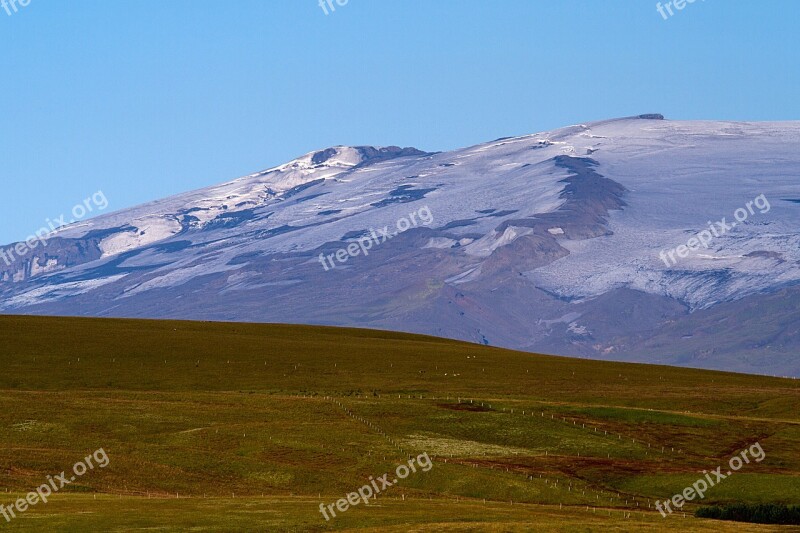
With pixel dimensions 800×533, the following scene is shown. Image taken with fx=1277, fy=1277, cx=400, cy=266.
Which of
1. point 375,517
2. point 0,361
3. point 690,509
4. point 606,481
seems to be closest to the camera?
point 375,517

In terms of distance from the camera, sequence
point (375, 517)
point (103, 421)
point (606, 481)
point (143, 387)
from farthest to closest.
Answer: point (143, 387), point (103, 421), point (606, 481), point (375, 517)

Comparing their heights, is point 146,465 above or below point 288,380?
above

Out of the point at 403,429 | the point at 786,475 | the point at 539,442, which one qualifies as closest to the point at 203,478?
the point at 403,429

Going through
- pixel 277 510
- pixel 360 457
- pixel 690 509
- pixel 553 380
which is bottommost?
pixel 553 380

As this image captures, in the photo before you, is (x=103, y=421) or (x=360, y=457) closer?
(x=360, y=457)

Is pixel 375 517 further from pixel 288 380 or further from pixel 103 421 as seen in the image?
pixel 288 380

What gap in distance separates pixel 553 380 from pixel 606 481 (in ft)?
181

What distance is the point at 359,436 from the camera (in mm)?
105312

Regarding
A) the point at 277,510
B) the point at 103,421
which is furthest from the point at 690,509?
the point at 103,421

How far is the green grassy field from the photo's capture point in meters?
76.8

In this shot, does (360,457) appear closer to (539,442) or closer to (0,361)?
(539,442)

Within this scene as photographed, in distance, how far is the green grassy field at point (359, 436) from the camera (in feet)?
252

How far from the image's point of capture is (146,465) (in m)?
92.2

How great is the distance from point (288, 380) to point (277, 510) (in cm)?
6391
